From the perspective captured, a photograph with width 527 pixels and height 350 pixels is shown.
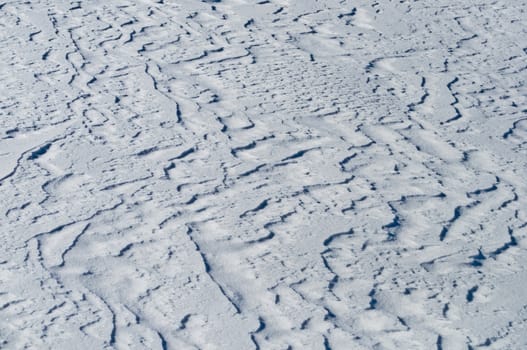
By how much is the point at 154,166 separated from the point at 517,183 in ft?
3.11

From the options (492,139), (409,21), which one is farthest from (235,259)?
(409,21)

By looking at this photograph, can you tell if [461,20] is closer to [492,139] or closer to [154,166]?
[492,139]

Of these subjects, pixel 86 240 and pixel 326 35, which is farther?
pixel 326 35

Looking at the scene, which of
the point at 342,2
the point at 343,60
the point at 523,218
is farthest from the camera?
the point at 342,2

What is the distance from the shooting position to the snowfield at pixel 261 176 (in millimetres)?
1939

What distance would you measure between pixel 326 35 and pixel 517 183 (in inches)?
46.1

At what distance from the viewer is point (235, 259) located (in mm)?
2137

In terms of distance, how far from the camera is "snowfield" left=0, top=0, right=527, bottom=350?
1.94 meters

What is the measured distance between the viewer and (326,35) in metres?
3.49

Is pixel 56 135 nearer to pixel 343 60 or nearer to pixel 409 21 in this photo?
pixel 343 60

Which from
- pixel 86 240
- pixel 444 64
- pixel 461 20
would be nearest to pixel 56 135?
pixel 86 240

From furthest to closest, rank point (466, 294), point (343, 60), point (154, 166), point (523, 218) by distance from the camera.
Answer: point (343, 60) → point (154, 166) → point (523, 218) → point (466, 294)

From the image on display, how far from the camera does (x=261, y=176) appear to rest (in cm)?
252

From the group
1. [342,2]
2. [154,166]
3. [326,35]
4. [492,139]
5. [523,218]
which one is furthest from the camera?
[342,2]
